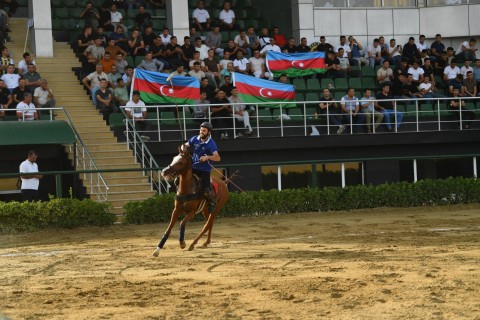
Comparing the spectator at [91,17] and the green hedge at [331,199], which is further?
the spectator at [91,17]

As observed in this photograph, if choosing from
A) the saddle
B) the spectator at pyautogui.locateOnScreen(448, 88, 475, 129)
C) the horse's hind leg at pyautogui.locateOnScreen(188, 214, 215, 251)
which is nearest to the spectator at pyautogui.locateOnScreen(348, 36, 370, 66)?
the spectator at pyautogui.locateOnScreen(448, 88, 475, 129)

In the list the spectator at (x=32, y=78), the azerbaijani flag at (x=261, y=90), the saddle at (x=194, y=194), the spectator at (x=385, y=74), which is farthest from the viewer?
the spectator at (x=385, y=74)

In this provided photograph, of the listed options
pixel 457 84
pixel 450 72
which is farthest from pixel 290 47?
pixel 457 84

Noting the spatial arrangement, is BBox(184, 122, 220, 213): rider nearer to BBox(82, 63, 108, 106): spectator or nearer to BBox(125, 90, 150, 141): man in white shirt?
BBox(125, 90, 150, 141): man in white shirt

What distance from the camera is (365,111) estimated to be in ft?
95.5

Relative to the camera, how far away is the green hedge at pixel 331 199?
23078mm

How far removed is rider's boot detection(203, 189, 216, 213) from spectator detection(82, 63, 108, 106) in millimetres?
10443

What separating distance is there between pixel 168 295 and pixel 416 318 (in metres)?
3.40

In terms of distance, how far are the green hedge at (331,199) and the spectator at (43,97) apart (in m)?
4.75

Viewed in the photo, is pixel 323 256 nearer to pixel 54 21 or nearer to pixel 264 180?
pixel 264 180

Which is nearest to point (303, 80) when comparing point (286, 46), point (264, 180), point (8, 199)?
point (286, 46)

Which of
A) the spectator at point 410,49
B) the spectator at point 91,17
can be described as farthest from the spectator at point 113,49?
the spectator at point 410,49

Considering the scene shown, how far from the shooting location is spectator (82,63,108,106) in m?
27.4

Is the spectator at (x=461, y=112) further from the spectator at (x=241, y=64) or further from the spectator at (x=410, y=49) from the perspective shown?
the spectator at (x=241, y=64)
